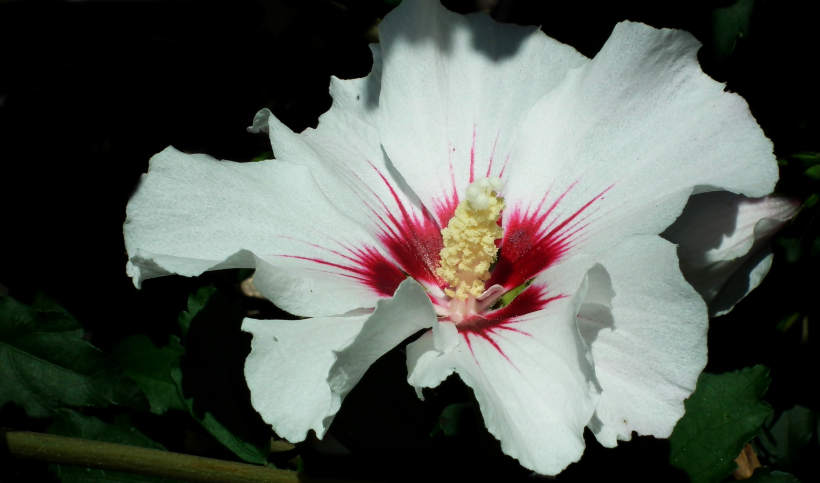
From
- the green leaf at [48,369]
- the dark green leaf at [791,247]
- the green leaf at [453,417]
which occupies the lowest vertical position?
the green leaf at [48,369]

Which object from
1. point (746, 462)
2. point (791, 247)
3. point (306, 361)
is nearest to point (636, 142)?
point (791, 247)

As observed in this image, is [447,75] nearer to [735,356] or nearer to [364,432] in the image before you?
[364,432]

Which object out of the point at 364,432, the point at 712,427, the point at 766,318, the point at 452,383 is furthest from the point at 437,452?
the point at 766,318

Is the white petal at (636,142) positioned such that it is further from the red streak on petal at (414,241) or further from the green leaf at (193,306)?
→ the green leaf at (193,306)

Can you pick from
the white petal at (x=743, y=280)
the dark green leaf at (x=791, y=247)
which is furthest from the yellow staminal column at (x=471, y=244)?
the dark green leaf at (x=791, y=247)

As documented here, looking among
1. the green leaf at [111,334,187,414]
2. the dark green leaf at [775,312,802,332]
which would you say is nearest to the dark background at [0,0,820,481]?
the dark green leaf at [775,312,802,332]
